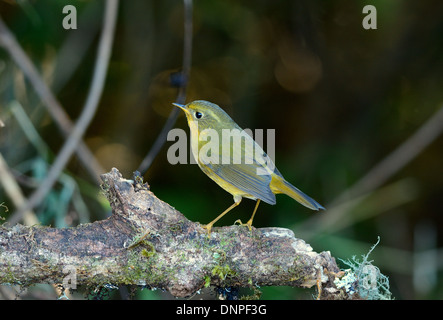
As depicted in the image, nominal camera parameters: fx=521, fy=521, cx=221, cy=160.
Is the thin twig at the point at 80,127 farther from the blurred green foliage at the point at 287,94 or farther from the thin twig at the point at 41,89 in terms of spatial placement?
the blurred green foliage at the point at 287,94

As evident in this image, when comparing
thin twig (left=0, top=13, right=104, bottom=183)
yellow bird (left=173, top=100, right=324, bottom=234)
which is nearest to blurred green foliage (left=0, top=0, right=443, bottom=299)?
thin twig (left=0, top=13, right=104, bottom=183)

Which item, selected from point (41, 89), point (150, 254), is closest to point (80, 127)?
point (41, 89)

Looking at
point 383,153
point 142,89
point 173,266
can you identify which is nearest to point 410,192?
point 383,153

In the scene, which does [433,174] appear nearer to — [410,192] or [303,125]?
[410,192]

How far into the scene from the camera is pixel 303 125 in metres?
4.66

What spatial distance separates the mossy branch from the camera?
72.4 inches

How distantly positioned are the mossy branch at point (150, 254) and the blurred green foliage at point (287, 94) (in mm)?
2097

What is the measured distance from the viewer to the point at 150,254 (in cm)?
187

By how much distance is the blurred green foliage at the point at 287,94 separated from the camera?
4211 mm

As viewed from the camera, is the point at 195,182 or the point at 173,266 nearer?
Result: the point at 173,266

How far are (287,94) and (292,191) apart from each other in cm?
261

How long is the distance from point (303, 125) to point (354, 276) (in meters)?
2.84

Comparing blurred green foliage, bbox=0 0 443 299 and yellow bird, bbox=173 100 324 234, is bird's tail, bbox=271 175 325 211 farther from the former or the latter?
blurred green foliage, bbox=0 0 443 299

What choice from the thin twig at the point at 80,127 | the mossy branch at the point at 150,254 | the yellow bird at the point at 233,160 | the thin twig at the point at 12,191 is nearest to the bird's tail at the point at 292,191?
the yellow bird at the point at 233,160
